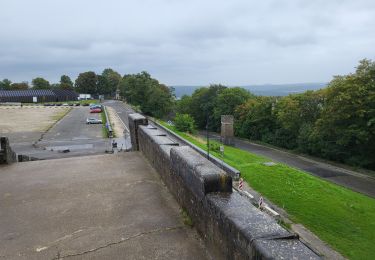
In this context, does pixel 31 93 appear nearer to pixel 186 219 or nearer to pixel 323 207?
pixel 323 207

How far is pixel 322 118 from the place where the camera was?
30969 millimetres

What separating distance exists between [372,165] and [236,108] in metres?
26.8

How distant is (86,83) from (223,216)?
124 meters

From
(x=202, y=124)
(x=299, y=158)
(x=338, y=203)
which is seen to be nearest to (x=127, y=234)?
(x=338, y=203)

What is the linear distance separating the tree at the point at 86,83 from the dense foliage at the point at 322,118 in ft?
242

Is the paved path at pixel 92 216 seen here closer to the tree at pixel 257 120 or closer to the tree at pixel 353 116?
the tree at pixel 353 116

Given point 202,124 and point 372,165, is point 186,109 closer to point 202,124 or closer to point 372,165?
point 202,124

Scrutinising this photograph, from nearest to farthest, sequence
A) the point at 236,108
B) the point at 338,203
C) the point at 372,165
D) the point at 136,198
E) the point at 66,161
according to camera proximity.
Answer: the point at 136,198
the point at 66,161
the point at 338,203
the point at 372,165
the point at 236,108

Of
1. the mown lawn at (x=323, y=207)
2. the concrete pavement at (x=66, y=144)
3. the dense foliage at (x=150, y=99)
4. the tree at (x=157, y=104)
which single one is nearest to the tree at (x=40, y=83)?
the dense foliage at (x=150, y=99)

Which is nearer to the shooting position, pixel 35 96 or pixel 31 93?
pixel 35 96

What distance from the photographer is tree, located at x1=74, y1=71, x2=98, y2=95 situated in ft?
399

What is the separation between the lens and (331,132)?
1217 inches

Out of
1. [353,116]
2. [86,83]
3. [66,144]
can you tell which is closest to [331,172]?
[353,116]

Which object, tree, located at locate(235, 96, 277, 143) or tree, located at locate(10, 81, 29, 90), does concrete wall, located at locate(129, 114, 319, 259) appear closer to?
tree, located at locate(235, 96, 277, 143)
